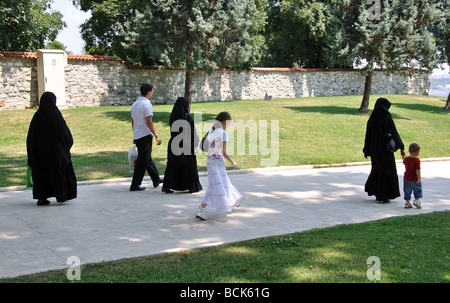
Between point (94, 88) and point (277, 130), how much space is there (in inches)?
486

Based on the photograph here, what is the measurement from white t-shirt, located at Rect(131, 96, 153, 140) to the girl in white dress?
8.14ft

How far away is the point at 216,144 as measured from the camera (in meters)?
7.82

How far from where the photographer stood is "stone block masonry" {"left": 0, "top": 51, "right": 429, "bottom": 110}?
2477 centimetres

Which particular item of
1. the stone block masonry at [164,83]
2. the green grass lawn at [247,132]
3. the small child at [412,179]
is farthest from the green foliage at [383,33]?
the small child at [412,179]

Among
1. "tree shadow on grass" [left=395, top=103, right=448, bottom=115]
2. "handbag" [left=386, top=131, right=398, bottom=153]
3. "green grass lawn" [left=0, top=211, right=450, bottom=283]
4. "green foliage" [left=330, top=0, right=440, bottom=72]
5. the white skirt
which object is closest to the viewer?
"green grass lawn" [left=0, top=211, right=450, bottom=283]

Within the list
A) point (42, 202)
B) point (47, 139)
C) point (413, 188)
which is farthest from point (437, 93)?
point (42, 202)

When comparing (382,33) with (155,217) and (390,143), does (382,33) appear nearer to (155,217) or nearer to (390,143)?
(390,143)

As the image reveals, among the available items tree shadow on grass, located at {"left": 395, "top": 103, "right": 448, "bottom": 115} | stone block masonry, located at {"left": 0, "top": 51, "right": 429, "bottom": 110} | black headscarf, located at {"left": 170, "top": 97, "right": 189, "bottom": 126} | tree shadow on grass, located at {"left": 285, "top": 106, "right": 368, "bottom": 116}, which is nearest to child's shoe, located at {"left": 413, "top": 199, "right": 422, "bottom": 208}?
black headscarf, located at {"left": 170, "top": 97, "right": 189, "bottom": 126}

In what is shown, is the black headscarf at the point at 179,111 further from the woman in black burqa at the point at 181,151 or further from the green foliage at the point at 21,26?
the green foliage at the point at 21,26

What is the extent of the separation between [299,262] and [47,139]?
535cm

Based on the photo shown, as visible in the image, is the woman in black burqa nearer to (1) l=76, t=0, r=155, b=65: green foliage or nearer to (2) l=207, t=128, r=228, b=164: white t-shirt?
(2) l=207, t=128, r=228, b=164: white t-shirt

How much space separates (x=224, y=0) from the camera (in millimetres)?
23172
